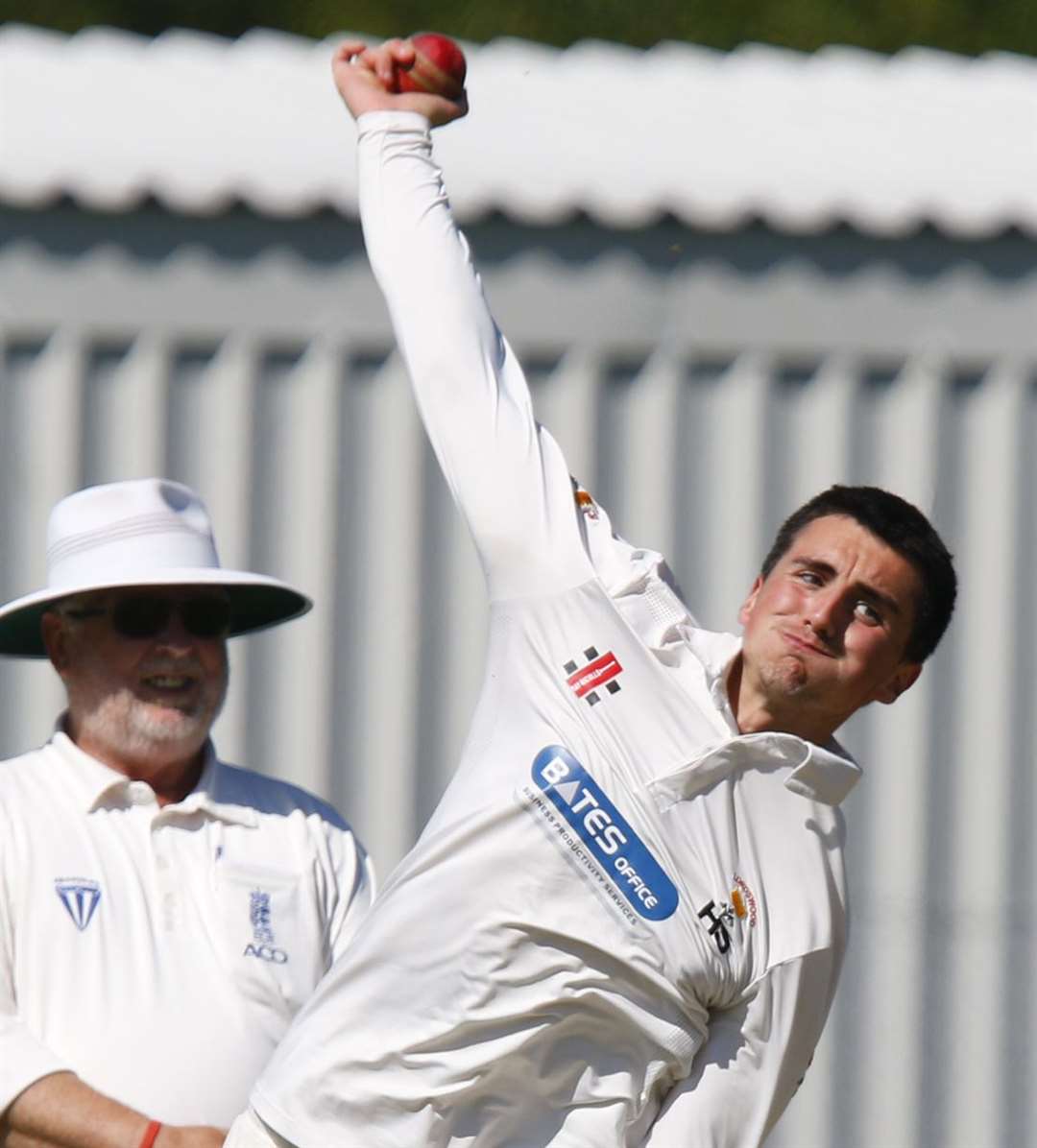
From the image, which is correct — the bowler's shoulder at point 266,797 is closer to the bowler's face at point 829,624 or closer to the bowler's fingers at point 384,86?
the bowler's face at point 829,624

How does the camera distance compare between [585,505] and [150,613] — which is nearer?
[585,505]

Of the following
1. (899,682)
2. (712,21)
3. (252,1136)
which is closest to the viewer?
(252,1136)

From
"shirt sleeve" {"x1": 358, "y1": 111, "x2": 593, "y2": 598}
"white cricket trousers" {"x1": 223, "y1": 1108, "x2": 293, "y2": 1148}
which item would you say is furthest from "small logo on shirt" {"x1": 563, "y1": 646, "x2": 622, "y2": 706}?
"white cricket trousers" {"x1": 223, "y1": 1108, "x2": 293, "y2": 1148}

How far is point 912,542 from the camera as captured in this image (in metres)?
2.90

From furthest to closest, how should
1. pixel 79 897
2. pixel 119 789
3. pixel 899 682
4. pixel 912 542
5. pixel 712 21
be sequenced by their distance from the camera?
pixel 712 21 → pixel 119 789 → pixel 79 897 → pixel 899 682 → pixel 912 542

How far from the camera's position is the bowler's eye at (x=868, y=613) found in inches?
112

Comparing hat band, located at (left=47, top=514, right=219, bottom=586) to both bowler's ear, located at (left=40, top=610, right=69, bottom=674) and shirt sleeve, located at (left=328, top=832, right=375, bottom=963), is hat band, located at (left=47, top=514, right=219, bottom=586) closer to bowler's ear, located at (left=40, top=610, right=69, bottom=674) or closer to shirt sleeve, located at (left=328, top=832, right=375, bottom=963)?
bowler's ear, located at (left=40, top=610, right=69, bottom=674)

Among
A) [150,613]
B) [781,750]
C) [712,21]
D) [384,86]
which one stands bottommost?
[781,750]

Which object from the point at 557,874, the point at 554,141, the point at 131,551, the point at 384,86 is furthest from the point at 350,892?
the point at 554,141

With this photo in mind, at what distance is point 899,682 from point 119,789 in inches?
50.2

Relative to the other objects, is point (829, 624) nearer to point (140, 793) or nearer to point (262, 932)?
point (262, 932)

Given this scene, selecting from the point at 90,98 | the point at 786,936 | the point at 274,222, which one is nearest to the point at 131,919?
the point at 786,936

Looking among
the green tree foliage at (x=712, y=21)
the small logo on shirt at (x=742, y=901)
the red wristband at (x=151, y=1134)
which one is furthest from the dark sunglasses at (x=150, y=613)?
the green tree foliage at (x=712, y=21)

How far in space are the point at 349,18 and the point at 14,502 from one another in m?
5.57
